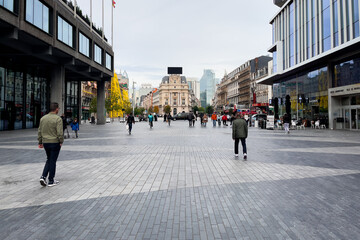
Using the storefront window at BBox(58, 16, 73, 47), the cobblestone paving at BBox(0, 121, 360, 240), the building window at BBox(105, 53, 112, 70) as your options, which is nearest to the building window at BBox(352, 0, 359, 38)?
the cobblestone paving at BBox(0, 121, 360, 240)

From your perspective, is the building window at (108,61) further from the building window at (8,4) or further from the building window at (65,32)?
the building window at (8,4)

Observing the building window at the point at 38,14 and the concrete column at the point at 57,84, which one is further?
the concrete column at the point at 57,84

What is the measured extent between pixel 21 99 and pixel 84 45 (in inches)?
376

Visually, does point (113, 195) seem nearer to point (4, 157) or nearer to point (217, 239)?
point (217, 239)

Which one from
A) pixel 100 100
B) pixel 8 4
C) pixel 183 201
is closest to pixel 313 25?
pixel 8 4

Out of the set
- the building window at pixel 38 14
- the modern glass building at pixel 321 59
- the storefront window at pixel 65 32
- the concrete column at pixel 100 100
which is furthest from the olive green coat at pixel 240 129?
the concrete column at pixel 100 100

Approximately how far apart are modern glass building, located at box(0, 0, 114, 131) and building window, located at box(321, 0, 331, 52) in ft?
86.3

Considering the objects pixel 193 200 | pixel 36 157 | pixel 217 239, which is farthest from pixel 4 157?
pixel 217 239

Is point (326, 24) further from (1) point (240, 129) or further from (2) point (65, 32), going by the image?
(2) point (65, 32)

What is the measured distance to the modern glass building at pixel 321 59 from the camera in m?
24.1

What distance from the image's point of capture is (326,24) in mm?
27078

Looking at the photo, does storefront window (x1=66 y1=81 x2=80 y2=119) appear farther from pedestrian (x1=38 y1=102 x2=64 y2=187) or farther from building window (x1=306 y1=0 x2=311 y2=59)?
pedestrian (x1=38 y1=102 x2=64 y2=187)

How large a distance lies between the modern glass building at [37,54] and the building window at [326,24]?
2630 cm

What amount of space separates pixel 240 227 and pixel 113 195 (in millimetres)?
2476
